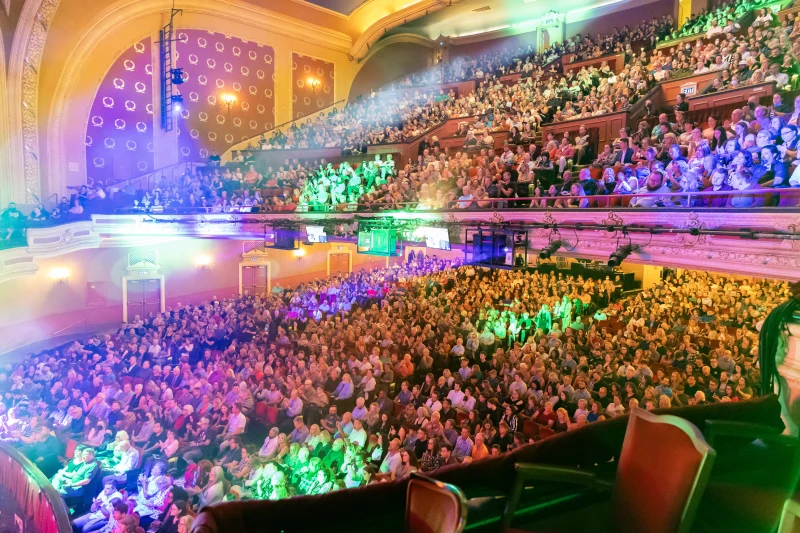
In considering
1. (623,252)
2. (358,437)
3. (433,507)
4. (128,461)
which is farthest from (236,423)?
(433,507)

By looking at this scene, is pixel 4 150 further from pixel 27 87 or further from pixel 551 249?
pixel 551 249

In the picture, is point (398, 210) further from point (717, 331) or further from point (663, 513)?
point (663, 513)

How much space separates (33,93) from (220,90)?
20.6 feet

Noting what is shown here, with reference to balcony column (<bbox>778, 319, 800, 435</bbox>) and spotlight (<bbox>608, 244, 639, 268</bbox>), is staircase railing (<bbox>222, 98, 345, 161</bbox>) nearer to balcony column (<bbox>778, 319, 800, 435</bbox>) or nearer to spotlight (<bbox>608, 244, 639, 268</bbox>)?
spotlight (<bbox>608, 244, 639, 268</bbox>)

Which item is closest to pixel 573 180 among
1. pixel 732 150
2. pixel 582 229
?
pixel 582 229

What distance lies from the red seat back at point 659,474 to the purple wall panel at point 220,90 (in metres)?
18.8

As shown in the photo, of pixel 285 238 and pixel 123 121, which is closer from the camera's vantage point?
pixel 285 238

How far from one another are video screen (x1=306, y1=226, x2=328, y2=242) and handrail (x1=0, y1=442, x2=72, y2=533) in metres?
6.84

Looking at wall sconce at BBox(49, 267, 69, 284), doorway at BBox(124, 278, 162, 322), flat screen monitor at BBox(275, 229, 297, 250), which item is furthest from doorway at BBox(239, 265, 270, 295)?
flat screen monitor at BBox(275, 229, 297, 250)

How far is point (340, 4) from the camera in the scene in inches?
819

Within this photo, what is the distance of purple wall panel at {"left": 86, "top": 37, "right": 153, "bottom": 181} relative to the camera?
16016 millimetres

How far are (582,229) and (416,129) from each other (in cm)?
967

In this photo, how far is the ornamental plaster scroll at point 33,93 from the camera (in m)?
13.6

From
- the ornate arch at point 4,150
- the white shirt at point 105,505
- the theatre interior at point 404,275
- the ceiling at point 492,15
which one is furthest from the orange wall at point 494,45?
the white shirt at point 105,505
